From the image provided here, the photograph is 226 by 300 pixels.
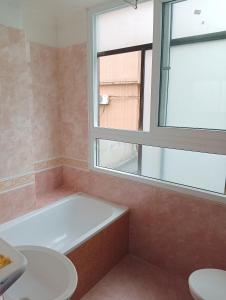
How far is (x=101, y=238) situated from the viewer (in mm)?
2008

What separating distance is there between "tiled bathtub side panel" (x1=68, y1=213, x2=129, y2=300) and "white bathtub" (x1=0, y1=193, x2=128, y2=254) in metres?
0.10

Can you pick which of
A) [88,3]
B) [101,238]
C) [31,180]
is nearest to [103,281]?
[101,238]

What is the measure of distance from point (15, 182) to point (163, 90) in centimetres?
161

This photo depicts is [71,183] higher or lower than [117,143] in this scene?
lower

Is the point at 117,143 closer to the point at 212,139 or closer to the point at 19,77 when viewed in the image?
the point at 212,139

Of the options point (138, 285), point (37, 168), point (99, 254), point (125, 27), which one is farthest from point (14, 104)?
point (138, 285)

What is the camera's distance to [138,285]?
2.02 metres

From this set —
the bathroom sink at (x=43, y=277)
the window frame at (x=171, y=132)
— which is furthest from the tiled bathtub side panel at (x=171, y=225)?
the bathroom sink at (x=43, y=277)

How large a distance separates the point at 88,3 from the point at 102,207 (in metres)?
2.01

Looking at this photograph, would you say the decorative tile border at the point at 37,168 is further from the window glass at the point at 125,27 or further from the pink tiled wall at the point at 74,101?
the window glass at the point at 125,27

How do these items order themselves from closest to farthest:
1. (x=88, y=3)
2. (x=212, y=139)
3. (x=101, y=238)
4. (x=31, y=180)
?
(x=212, y=139) → (x=101, y=238) → (x=88, y=3) → (x=31, y=180)

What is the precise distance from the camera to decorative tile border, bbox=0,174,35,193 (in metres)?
2.10

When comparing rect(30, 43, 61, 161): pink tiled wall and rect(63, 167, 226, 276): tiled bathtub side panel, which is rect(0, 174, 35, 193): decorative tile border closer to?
rect(30, 43, 61, 161): pink tiled wall

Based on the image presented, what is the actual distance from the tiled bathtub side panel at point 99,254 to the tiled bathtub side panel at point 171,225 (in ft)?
0.49
